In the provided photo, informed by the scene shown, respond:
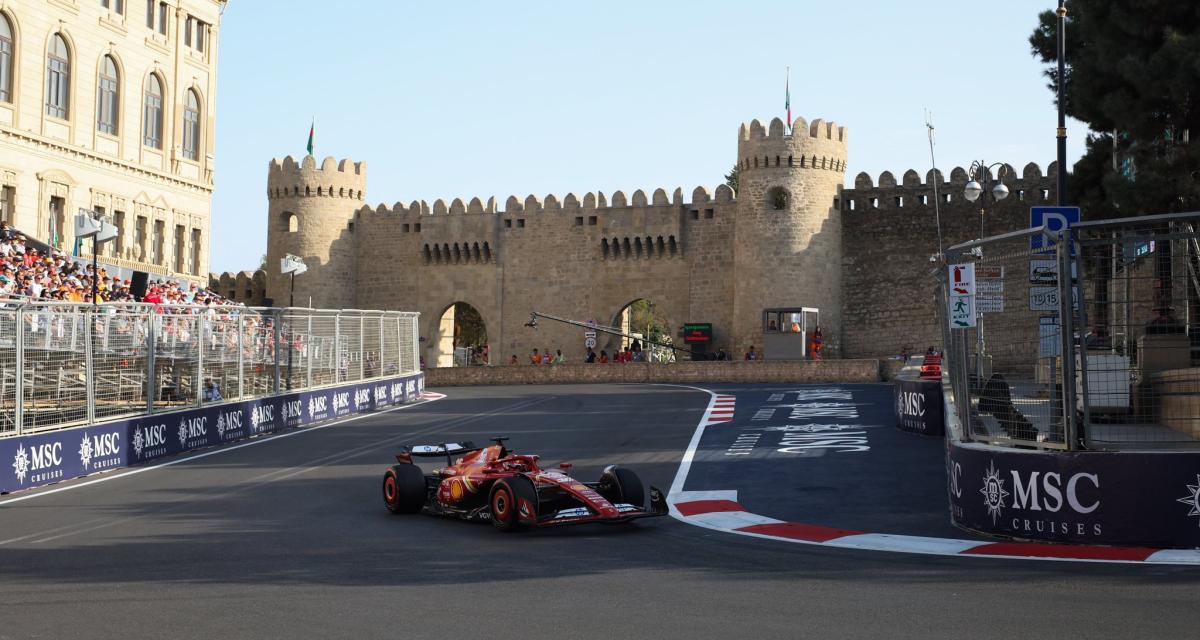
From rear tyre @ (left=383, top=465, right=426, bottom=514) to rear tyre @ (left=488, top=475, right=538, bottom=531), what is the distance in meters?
1.21

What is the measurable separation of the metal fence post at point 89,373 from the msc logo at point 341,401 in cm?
906

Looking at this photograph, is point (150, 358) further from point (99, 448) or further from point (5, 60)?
point (5, 60)

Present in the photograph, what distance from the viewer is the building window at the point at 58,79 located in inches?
1555

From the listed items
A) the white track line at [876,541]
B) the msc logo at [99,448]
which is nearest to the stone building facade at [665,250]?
the msc logo at [99,448]

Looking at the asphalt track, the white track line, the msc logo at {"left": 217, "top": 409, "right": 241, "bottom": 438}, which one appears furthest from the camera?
the msc logo at {"left": 217, "top": 409, "right": 241, "bottom": 438}

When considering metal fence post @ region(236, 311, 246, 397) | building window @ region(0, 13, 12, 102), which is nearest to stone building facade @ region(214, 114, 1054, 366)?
building window @ region(0, 13, 12, 102)

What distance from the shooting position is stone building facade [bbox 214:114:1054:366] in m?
46.1

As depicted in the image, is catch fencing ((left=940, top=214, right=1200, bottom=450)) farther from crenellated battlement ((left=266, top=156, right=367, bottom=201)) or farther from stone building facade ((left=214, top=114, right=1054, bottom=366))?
crenellated battlement ((left=266, top=156, right=367, bottom=201))

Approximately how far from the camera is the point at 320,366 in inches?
966

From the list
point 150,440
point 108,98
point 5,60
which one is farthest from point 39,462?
point 108,98

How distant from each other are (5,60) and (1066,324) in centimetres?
3654

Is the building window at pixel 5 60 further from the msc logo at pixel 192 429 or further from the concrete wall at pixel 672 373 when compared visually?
the msc logo at pixel 192 429

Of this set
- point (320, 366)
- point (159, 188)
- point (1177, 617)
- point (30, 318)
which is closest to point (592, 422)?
point (320, 366)

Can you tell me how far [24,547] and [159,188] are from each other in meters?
37.4
